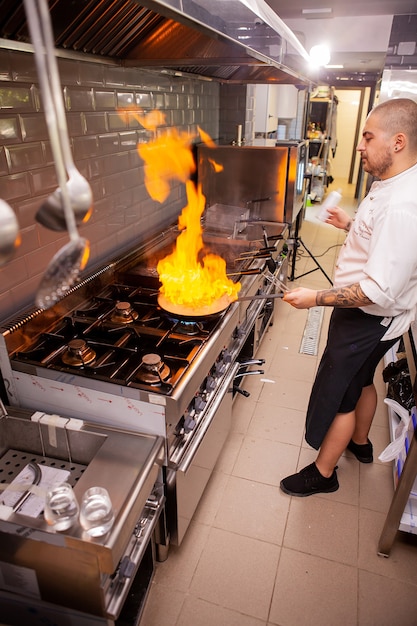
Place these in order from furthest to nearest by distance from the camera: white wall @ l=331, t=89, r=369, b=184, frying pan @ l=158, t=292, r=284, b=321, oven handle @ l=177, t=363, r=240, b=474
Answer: white wall @ l=331, t=89, r=369, b=184 < frying pan @ l=158, t=292, r=284, b=321 < oven handle @ l=177, t=363, r=240, b=474

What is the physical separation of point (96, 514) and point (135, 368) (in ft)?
1.64

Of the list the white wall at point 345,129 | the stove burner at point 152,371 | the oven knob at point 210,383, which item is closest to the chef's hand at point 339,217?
the oven knob at point 210,383

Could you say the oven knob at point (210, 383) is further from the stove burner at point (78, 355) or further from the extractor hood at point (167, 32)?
the extractor hood at point (167, 32)

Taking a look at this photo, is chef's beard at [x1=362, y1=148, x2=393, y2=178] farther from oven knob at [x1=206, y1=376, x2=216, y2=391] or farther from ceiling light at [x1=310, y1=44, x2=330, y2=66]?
ceiling light at [x1=310, y1=44, x2=330, y2=66]

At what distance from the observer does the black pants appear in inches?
71.7

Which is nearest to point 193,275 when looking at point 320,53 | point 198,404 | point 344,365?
point 198,404

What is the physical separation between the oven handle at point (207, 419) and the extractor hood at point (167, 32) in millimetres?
1294

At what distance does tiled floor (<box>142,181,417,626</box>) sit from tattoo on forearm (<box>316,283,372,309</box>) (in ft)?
3.34

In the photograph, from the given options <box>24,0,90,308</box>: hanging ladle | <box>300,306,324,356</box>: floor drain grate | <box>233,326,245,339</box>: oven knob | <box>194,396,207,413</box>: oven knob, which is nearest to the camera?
<box>24,0,90,308</box>: hanging ladle

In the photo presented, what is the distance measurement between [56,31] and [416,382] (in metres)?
1.73

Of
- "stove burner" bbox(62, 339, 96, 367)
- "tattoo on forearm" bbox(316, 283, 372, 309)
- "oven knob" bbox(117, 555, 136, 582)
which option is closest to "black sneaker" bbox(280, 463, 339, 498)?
"tattoo on forearm" bbox(316, 283, 372, 309)

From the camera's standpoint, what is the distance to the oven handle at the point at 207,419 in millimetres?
1536

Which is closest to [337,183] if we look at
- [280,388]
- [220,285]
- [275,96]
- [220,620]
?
[275,96]

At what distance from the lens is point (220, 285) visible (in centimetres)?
200
